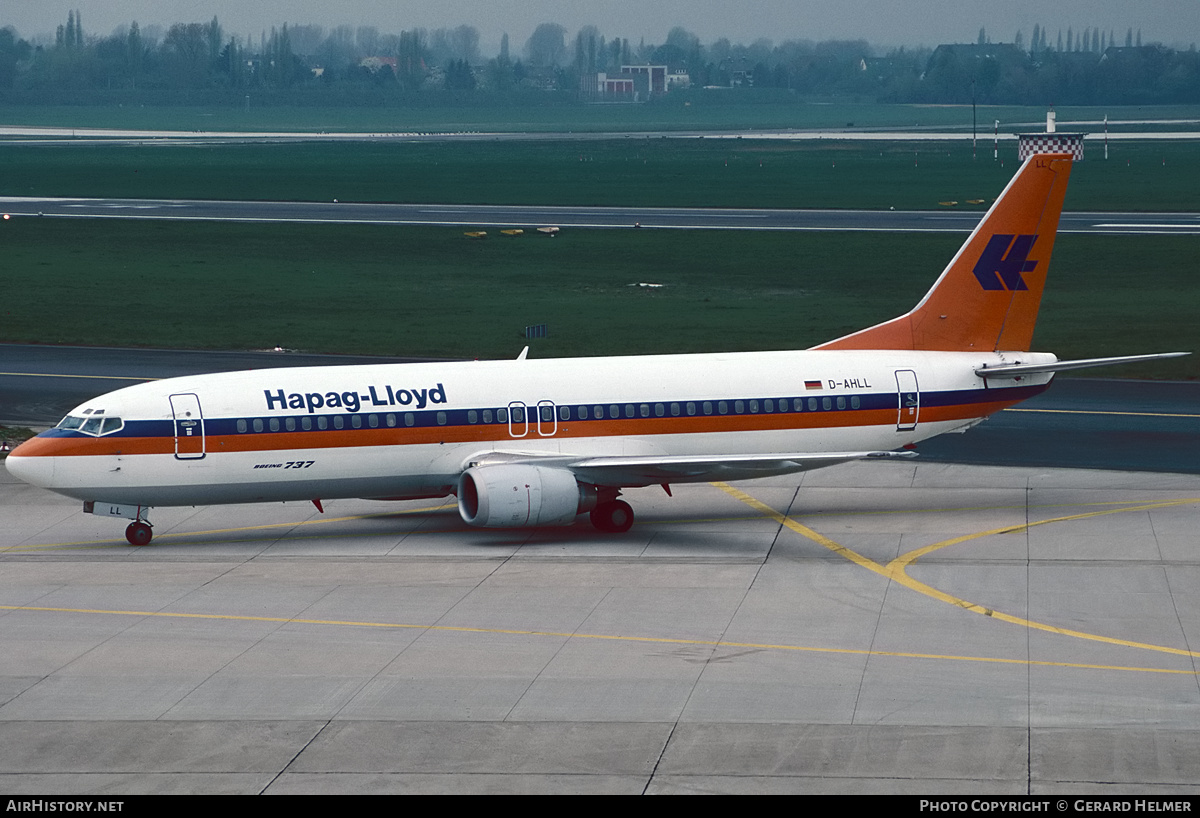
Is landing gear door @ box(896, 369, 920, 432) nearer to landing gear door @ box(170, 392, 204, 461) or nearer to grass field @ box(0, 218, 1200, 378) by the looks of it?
landing gear door @ box(170, 392, 204, 461)

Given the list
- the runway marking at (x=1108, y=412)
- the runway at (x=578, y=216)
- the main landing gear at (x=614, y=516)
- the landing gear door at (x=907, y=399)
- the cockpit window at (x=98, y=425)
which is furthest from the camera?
the runway at (x=578, y=216)

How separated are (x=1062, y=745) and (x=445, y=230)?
85862mm

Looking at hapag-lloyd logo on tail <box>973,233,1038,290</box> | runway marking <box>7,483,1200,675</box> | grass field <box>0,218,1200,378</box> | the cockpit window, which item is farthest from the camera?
grass field <box>0,218,1200,378</box>

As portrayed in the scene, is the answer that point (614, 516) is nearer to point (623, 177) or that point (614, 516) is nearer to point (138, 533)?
point (138, 533)

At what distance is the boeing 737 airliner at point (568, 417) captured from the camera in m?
36.4

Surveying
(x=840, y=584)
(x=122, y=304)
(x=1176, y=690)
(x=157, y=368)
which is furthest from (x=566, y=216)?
(x=1176, y=690)

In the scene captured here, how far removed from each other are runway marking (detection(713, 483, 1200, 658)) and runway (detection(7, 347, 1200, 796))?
0.10m

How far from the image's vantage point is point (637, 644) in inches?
1149

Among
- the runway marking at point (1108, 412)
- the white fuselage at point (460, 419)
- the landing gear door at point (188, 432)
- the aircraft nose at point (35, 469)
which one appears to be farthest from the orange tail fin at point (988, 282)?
the aircraft nose at point (35, 469)

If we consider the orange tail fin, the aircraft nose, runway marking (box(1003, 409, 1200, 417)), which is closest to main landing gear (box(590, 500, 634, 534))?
the orange tail fin

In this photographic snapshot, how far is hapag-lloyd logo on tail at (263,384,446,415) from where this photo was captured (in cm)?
3688

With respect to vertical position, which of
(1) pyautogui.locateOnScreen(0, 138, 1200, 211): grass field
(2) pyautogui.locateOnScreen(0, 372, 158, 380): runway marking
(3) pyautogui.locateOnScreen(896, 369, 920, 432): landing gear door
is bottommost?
(2) pyautogui.locateOnScreen(0, 372, 158, 380): runway marking

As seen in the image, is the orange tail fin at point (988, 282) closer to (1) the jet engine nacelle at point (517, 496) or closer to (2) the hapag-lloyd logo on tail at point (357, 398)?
(1) the jet engine nacelle at point (517, 496)

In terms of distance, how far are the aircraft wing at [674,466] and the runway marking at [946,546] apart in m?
1.91
